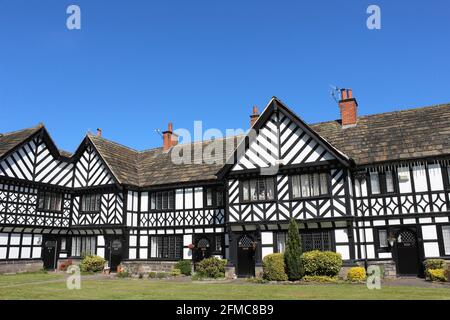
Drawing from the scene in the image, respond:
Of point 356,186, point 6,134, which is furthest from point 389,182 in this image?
point 6,134

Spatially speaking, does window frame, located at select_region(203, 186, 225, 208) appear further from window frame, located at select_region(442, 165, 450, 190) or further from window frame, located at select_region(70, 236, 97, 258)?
window frame, located at select_region(442, 165, 450, 190)

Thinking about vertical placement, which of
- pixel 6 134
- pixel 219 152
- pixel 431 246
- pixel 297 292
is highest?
pixel 6 134

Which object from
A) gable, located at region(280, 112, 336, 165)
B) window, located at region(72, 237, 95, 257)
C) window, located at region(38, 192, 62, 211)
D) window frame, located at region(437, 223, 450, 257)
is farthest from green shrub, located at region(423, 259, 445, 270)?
window, located at region(38, 192, 62, 211)

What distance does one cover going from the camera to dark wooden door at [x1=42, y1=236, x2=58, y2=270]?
29.0m

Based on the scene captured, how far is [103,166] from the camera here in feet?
97.8

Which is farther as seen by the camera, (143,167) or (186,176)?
(143,167)

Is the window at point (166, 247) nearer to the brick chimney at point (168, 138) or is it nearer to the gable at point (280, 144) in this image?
the gable at point (280, 144)

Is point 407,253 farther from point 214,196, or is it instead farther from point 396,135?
point 214,196

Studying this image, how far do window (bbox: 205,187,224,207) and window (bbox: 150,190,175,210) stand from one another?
2676mm

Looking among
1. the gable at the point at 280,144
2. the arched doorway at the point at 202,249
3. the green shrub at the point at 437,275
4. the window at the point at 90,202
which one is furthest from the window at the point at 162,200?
the green shrub at the point at 437,275

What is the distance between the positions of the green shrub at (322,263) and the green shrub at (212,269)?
486 cm

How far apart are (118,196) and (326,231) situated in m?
14.3

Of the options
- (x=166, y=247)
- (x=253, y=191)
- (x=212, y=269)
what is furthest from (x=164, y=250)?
(x=253, y=191)
